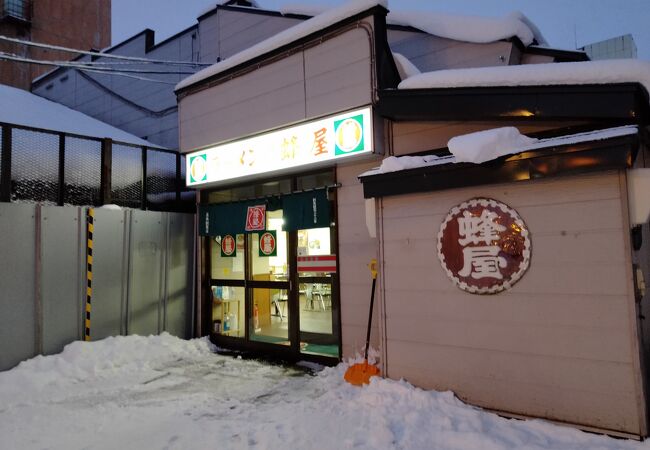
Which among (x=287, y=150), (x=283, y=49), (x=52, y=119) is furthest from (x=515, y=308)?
(x=52, y=119)

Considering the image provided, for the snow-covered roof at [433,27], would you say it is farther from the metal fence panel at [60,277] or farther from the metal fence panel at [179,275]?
the metal fence panel at [60,277]

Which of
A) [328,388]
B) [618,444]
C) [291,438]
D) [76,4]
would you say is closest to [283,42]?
[328,388]

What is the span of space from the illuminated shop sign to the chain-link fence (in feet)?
3.04

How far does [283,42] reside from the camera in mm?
7836

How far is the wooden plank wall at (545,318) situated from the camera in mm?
4215

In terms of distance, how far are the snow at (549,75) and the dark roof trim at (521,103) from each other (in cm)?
7

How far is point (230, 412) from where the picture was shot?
5.60 metres

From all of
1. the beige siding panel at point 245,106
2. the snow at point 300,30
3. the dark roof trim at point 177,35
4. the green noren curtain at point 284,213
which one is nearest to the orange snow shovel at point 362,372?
the green noren curtain at point 284,213

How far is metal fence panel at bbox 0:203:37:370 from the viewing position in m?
7.25

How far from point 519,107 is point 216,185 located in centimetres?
665

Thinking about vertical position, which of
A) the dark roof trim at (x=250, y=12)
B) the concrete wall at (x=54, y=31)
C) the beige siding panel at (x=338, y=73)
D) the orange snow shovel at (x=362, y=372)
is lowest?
the orange snow shovel at (x=362, y=372)

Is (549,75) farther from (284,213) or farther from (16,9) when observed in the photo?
(16,9)

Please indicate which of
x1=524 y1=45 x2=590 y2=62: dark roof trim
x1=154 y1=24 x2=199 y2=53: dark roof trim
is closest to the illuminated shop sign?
x1=524 y1=45 x2=590 y2=62: dark roof trim

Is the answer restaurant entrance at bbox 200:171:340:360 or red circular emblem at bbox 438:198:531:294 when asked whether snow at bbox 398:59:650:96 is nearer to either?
red circular emblem at bbox 438:198:531:294
